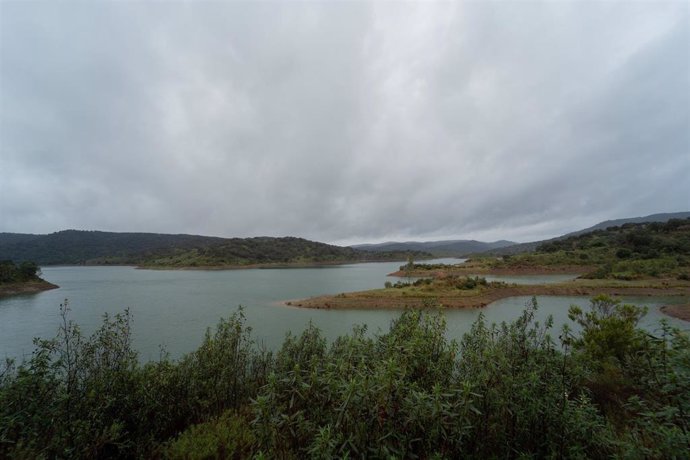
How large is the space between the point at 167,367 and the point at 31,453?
10.8ft

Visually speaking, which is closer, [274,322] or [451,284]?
[274,322]

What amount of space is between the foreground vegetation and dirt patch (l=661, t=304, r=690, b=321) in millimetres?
31005

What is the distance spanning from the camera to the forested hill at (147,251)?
13486 centimetres

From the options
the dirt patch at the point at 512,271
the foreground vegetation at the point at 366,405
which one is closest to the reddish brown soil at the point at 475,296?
the dirt patch at the point at 512,271

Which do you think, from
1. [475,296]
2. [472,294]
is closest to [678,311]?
[475,296]

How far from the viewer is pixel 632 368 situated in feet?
21.2

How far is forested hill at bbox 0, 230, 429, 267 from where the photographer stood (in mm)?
134863

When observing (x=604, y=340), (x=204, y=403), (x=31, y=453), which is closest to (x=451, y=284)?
(x=604, y=340)

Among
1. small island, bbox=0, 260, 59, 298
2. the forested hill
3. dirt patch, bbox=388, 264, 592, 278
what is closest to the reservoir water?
small island, bbox=0, 260, 59, 298

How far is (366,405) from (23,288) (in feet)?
238

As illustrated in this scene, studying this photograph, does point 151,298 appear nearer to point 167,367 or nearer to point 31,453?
point 167,367

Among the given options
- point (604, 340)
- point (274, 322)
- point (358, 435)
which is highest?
point (358, 435)

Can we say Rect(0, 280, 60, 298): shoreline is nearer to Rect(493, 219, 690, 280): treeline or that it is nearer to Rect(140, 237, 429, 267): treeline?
Rect(140, 237, 429, 267): treeline

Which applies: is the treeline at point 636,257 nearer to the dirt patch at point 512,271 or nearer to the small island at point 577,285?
the small island at point 577,285
